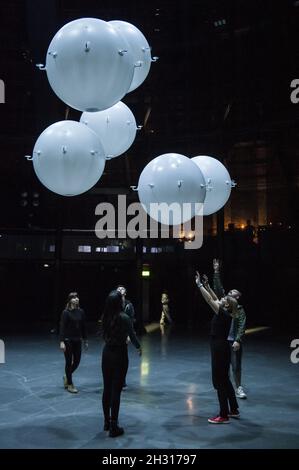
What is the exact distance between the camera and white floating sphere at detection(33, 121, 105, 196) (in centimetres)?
467

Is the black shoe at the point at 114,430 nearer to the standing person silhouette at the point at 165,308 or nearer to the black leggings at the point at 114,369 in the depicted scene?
the black leggings at the point at 114,369

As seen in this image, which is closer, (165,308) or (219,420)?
(219,420)

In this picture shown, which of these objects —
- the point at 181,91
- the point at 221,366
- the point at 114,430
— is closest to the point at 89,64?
the point at 221,366

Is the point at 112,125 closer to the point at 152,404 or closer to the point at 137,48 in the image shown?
the point at 137,48

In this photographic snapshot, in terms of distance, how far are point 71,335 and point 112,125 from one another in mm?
3207

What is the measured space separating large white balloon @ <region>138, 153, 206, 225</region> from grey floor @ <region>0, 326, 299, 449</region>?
7.74ft

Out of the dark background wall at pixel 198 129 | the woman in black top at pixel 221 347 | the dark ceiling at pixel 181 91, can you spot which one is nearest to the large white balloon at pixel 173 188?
the woman in black top at pixel 221 347

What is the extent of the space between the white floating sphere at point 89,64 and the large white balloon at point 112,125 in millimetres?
1061

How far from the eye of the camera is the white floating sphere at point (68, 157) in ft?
15.3

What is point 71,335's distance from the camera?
22.9ft

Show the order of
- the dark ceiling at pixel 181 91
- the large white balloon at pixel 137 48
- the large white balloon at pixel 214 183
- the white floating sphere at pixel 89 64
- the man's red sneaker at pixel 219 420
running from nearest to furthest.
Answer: the white floating sphere at pixel 89 64, the large white balloon at pixel 137 48, the man's red sneaker at pixel 219 420, the large white balloon at pixel 214 183, the dark ceiling at pixel 181 91

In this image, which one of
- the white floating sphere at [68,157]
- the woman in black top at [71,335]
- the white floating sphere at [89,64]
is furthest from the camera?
the woman in black top at [71,335]

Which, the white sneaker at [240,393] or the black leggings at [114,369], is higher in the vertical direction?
the black leggings at [114,369]

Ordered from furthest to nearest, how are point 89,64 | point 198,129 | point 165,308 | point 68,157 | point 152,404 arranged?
point 165,308 → point 198,129 → point 152,404 → point 68,157 → point 89,64
